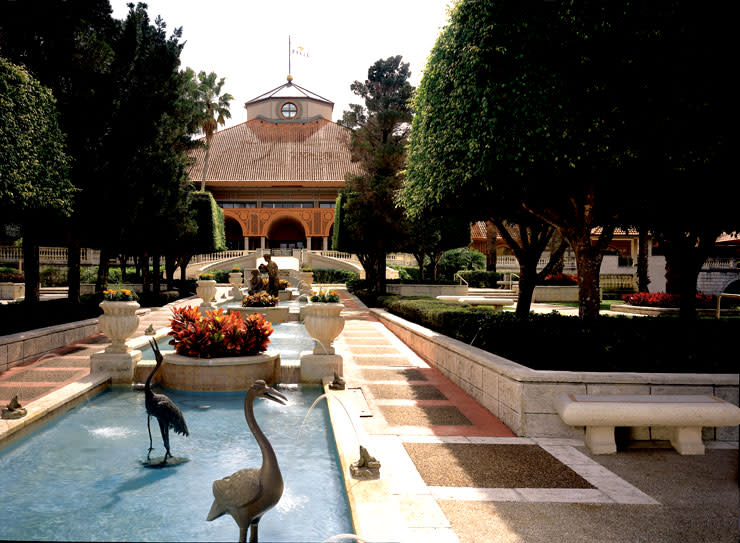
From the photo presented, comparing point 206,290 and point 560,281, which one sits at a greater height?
point 560,281

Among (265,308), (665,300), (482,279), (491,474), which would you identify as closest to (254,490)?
(491,474)

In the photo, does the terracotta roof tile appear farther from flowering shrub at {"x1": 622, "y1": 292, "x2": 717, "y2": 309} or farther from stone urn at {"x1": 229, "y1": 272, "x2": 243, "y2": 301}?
flowering shrub at {"x1": 622, "y1": 292, "x2": 717, "y2": 309}

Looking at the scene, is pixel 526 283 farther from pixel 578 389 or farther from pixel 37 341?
pixel 37 341

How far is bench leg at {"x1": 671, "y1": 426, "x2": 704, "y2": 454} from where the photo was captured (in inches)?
195

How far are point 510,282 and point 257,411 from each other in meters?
27.0

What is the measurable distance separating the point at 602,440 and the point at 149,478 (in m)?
4.61

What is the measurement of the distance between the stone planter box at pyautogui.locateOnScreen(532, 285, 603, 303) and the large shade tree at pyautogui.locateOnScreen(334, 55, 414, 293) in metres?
11.5

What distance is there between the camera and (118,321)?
7.42m

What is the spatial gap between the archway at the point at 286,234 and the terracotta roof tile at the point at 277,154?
6.28m

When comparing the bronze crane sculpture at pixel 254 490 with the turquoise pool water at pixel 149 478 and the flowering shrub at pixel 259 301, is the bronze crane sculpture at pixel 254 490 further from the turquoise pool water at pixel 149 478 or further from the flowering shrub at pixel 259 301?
the flowering shrub at pixel 259 301

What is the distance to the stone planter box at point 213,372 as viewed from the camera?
7.08 m

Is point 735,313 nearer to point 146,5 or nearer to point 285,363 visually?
point 285,363

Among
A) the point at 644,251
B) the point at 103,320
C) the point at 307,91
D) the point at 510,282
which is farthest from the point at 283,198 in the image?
the point at 103,320

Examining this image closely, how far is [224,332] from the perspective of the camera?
738cm
